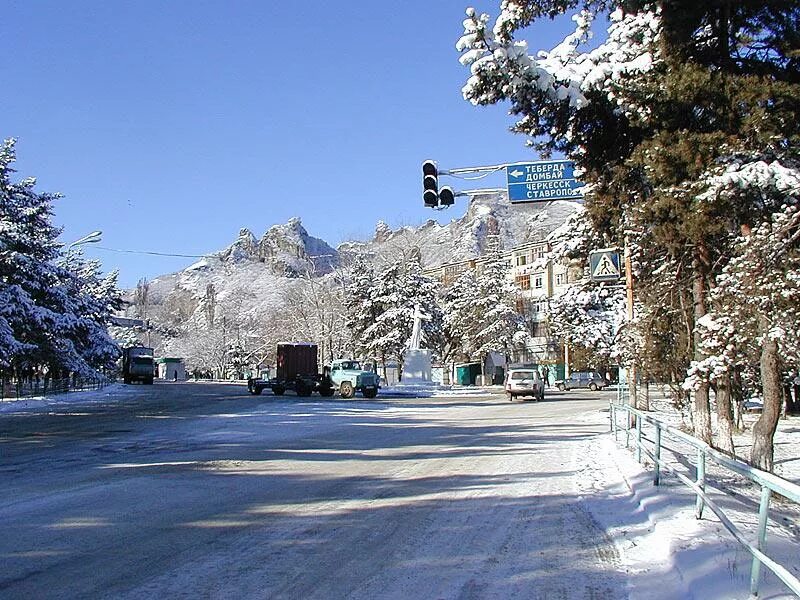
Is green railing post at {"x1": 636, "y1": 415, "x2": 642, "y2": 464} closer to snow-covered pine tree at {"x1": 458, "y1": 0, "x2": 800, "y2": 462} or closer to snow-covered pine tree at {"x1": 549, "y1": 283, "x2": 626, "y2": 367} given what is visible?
snow-covered pine tree at {"x1": 458, "y1": 0, "x2": 800, "y2": 462}

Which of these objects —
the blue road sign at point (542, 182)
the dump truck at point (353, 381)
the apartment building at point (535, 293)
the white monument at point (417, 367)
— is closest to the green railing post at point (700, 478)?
the blue road sign at point (542, 182)

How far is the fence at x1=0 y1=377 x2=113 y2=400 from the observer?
1832 inches

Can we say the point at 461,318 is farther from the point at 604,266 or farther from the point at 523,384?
the point at 604,266

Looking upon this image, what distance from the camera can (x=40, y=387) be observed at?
5141 cm

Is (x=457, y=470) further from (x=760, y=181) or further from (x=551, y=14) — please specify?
(x=551, y=14)

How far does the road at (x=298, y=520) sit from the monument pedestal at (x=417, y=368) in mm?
39196

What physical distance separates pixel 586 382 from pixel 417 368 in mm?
17908

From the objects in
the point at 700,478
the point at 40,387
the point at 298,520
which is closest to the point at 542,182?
the point at 700,478

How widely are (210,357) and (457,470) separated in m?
127

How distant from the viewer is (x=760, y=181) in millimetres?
12016

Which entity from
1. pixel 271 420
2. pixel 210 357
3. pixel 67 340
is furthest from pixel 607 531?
pixel 210 357

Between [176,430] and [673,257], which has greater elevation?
[673,257]

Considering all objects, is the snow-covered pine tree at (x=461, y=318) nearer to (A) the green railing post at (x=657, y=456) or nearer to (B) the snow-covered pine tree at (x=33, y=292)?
(B) the snow-covered pine tree at (x=33, y=292)

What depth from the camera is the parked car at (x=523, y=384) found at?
46.0 metres
